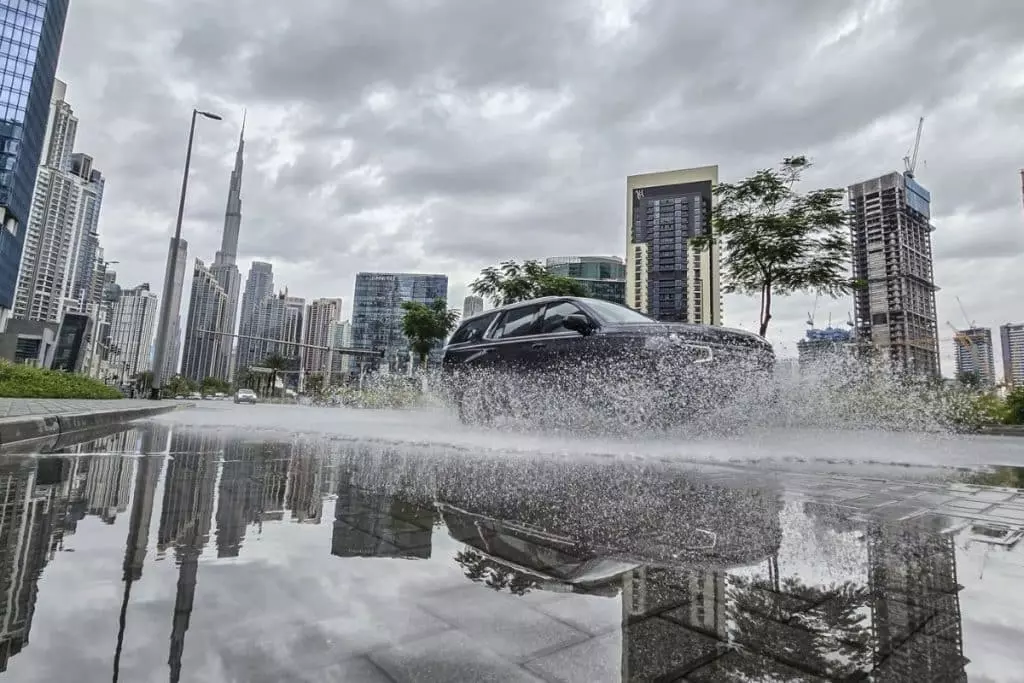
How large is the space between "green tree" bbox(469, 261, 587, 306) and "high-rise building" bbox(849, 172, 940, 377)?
40.2ft

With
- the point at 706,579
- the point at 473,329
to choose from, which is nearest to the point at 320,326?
the point at 473,329

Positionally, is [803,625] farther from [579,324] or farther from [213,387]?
[213,387]

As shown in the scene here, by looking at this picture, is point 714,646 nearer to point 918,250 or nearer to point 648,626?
point 648,626

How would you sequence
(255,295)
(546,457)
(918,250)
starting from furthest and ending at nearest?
(255,295)
(918,250)
(546,457)

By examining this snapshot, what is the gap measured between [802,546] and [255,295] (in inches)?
6711

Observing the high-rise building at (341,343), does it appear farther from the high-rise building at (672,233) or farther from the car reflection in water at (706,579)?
the car reflection in water at (706,579)

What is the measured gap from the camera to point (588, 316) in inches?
261

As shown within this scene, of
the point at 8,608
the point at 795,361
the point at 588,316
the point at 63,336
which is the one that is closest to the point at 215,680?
the point at 8,608

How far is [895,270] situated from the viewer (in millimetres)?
24250

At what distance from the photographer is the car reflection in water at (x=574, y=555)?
1.34 metres

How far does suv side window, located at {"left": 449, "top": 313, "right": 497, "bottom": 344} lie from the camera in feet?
27.7

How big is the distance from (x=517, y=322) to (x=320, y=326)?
10288 cm

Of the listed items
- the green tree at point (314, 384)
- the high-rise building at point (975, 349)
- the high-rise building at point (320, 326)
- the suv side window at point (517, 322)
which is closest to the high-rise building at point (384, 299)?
the high-rise building at point (320, 326)

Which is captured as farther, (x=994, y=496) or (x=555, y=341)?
(x=555, y=341)
